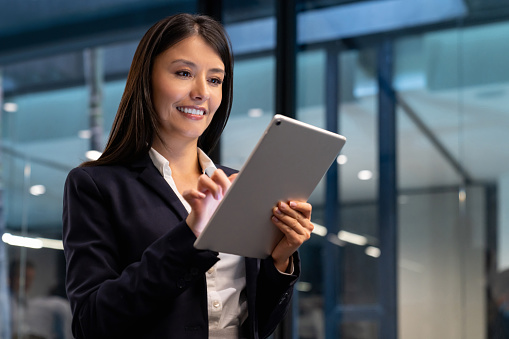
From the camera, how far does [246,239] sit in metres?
1.35

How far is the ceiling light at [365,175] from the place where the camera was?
12.3 ft

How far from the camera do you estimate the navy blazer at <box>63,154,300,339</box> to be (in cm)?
128

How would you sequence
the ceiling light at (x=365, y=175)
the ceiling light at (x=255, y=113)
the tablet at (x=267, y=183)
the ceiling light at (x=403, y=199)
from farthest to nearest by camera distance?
1. the ceiling light at (x=255, y=113)
2. the ceiling light at (x=365, y=175)
3. the ceiling light at (x=403, y=199)
4. the tablet at (x=267, y=183)

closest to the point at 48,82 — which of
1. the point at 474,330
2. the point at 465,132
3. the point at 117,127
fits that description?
the point at 465,132

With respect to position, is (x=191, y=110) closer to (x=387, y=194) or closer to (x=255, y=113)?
(x=387, y=194)

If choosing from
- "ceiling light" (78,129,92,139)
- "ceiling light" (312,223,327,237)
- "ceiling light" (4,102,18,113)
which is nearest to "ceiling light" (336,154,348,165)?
"ceiling light" (312,223,327,237)

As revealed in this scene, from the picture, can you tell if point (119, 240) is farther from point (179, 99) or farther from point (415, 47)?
point (415, 47)

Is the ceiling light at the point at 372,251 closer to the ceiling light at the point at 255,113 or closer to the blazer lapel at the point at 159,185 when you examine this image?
the ceiling light at the point at 255,113

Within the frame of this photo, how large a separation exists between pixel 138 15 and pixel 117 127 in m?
3.07

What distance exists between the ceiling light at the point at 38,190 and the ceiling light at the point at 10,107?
533 millimetres

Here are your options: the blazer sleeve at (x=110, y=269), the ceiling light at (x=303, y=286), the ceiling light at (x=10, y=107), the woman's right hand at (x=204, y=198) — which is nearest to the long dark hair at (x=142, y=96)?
the blazer sleeve at (x=110, y=269)

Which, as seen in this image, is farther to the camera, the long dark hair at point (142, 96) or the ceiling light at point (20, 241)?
the ceiling light at point (20, 241)

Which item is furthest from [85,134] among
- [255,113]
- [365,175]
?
[365,175]

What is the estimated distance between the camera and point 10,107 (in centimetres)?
451
